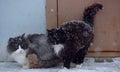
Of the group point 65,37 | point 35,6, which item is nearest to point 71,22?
point 65,37

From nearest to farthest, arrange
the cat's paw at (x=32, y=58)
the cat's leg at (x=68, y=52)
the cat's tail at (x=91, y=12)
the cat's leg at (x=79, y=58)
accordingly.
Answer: the cat's leg at (x=68, y=52)
the cat's paw at (x=32, y=58)
the cat's leg at (x=79, y=58)
the cat's tail at (x=91, y=12)

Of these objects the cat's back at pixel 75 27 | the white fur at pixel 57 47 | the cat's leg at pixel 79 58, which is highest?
the cat's back at pixel 75 27

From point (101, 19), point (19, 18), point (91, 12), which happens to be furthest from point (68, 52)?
point (19, 18)

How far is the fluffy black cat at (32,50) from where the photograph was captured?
537cm

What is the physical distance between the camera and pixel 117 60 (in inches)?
229

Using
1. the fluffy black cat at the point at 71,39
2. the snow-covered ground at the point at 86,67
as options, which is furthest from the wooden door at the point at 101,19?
the fluffy black cat at the point at 71,39

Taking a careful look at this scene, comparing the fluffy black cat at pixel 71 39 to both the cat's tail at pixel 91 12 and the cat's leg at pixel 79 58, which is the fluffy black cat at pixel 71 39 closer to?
the cat's leg at pixel 79 58

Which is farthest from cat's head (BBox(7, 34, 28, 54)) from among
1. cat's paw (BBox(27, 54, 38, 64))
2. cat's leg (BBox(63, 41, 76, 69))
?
cat's leg (BBox(63, 41, 76, 69))

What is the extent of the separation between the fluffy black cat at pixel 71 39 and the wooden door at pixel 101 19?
0.42 metres

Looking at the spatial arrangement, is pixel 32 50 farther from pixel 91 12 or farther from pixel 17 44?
pixel 91 12

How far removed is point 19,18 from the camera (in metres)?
5.81

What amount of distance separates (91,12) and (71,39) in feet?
2.12

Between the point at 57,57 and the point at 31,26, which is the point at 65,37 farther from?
the point at 31,26

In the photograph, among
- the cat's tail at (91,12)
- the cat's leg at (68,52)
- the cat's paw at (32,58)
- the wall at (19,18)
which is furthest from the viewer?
the wall at (19,18)
